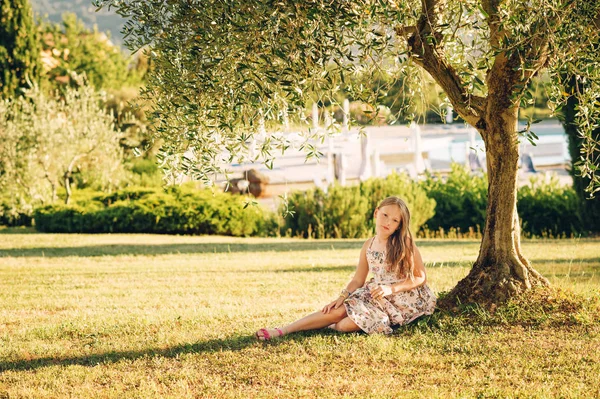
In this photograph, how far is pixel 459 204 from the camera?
15375 mm

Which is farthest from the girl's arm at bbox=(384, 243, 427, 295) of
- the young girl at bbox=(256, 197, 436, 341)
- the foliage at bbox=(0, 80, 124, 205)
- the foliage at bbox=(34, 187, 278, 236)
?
the foliage at bbox=(0, 80, 124, 205)

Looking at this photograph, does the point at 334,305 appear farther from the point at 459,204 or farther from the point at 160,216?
Answer: the point at 459,204

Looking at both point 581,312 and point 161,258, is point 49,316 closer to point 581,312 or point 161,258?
point 161,258

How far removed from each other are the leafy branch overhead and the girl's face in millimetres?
899

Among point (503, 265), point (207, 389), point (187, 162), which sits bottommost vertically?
point (207, 389)

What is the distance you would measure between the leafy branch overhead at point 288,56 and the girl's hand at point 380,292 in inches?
51.9

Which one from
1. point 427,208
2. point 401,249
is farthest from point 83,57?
point 401,249

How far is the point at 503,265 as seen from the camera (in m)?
6.28

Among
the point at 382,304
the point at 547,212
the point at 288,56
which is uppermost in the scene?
the point at 288,56

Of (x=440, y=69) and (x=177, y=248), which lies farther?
(x=177, y=248)

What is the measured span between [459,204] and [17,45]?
1200 cm

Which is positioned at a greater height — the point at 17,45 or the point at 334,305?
the point at 17,45

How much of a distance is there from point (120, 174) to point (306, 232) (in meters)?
5.29

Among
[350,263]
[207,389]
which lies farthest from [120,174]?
[207,389]
